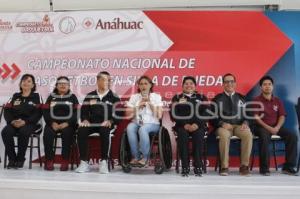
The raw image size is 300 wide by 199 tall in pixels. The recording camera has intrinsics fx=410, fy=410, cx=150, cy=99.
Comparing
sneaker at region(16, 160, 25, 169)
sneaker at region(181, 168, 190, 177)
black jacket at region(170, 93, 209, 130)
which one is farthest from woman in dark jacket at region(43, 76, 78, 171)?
sneaker at region(181, 168, 190, 177)

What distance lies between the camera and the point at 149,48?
16.1ft

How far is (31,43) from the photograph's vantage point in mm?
5035

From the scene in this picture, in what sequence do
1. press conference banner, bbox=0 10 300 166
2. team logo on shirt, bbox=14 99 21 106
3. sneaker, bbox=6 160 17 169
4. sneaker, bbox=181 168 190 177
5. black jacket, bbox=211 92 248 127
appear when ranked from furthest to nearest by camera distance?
press conference banner, bbox=0 10 300 166 → team logo on shirt, bbox=14 99 21 106 → sneaker, bbox=6 160 17 169 → black jacket, bbox=211 92 248 127 → sneaker, bbox=181 168 190 177

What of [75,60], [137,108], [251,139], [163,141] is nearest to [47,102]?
[75,60]

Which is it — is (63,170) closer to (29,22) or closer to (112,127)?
(112,127)

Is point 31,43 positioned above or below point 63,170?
above

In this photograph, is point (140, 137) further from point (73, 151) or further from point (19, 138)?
point (19, 138)

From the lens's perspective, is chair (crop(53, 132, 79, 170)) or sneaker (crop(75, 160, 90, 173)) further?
chair (crop(53, 132, 79, 170))

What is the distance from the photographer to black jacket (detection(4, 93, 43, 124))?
4.47 m

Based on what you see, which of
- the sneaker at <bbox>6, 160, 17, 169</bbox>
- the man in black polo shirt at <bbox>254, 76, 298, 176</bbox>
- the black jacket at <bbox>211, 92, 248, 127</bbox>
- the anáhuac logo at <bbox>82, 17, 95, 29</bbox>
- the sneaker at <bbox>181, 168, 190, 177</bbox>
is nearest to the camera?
the sneaker at <bbox>181, 168, 190, 177</bbox>

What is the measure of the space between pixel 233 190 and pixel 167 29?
2179 mm

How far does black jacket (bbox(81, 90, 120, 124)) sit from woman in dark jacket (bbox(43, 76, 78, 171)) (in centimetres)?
15

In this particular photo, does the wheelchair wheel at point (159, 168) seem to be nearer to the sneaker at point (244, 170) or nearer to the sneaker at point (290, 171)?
the sneaker at point (244, 170)

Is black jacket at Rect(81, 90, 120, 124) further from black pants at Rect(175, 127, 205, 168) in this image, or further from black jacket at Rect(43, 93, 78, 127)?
black pants at Rect(175, 127, 205, 168)
